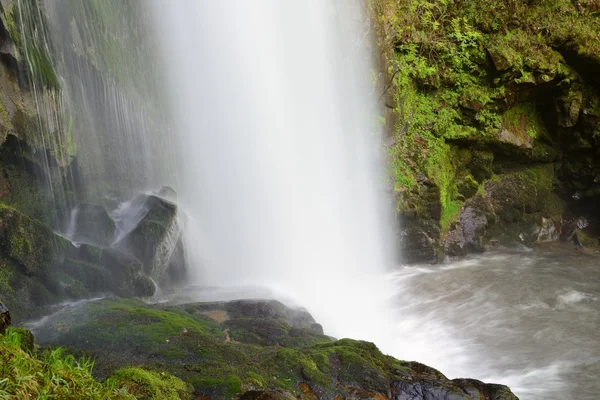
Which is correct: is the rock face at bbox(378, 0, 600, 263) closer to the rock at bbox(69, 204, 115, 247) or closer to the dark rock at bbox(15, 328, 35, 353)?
the rock at bbox(69, 204, 115, 247)

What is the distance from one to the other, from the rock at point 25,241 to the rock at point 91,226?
136 centimetres

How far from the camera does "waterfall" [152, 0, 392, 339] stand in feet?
46.4

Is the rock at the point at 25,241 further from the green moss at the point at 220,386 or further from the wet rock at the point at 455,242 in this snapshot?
the wet rock at the point at 455,242

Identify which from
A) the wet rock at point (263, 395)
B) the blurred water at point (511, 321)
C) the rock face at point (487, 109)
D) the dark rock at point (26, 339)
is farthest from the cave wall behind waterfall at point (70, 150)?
the rock face at point (487, 109)

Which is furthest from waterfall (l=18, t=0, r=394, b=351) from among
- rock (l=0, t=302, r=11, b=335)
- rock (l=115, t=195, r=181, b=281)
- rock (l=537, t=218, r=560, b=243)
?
rock (l=0, t=302, r=11, b=335)

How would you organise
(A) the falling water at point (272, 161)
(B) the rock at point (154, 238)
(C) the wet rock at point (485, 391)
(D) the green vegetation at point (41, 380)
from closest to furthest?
(D) the green vegetation at point (41, 380) < (C) the wet rock at point (485, 391) < (B) the rock at point (154, 238) < (A) the falling water at point (272, 161)

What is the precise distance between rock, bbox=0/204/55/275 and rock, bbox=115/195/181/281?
1913mm

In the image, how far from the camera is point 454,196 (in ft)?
49.9

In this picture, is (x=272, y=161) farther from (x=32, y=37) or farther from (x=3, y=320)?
(x=3, y=320)

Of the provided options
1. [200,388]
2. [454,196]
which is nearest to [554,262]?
[454,196]

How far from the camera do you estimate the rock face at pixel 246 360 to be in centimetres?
466

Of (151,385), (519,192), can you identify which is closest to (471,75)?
(519,192)

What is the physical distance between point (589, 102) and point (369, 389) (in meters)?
14.1

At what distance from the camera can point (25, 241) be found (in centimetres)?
766
